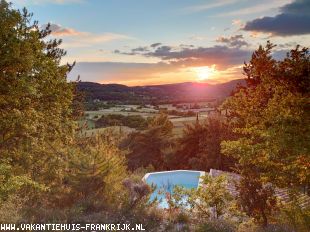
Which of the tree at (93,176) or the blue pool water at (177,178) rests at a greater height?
the tree at (93,176)

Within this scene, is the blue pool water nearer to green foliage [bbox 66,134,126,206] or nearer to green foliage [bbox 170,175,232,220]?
green foliage [bbox 66,134,126,206]

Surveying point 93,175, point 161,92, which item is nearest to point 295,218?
point 93,175

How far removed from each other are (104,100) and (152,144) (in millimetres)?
30319

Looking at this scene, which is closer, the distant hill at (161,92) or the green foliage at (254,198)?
the green foliage at (254,198)

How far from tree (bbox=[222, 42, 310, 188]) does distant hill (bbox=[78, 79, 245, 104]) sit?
5729 cm

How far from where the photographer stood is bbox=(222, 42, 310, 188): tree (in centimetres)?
998

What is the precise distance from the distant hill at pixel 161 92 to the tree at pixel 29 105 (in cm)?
5190

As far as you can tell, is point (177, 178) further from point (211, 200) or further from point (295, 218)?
point (295, 218)

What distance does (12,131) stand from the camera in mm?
14820

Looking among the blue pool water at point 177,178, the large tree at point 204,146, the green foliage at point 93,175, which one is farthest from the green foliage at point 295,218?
the blue pool water at point 177,178

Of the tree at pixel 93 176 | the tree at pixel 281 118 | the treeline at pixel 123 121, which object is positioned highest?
the tree at pixel 281 118

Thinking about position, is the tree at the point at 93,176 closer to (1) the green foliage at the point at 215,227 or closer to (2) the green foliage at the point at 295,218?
(1) the green foliage at the point at 215,227

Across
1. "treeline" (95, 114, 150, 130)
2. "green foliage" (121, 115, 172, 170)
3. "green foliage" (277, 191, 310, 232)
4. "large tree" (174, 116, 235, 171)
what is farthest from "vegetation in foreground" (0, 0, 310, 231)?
"treeline" (95, 114, 150, 130)

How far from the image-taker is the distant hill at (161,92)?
7069 cm
